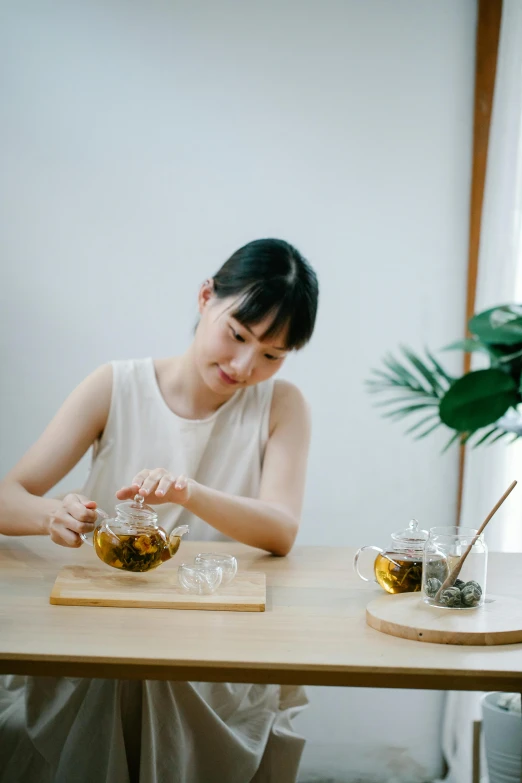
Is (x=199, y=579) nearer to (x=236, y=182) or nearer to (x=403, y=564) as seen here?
(x=403, y=564)

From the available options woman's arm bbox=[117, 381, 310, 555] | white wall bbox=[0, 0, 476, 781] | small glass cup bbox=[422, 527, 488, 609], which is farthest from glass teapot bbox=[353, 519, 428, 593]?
white wall bbox=[0, 0, 476, 781]

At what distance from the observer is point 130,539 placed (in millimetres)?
1338

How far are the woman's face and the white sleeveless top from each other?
4.9 inches

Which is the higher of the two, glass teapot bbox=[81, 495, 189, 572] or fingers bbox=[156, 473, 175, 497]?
fingers bbox=[156, 473, 175, 497]

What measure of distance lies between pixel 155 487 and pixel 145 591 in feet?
0.66

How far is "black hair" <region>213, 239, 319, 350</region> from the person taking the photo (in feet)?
Result: 5.87

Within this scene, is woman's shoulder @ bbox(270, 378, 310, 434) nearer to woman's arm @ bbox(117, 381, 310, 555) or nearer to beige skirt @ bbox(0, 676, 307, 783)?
woman's arm @ bbox(117, 381, 310, 555)

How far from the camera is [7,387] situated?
9.35 ft

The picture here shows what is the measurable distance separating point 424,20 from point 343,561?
205 cm

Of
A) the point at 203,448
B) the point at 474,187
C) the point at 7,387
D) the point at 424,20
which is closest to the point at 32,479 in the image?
the point at 203,448

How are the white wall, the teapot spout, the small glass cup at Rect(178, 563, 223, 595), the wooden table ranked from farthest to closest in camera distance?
the white wall
the teapot spout
the small glass cup at Rect(178, 563, 223, 595)
the wooden table

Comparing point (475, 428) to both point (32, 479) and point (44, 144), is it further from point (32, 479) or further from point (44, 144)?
point (44, 144)

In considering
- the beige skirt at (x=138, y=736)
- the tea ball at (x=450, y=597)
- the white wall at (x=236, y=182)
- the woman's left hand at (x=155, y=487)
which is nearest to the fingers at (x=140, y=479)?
the woman's left hand at (x=155, y=487)

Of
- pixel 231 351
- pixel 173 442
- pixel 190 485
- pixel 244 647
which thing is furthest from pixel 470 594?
pixel 173 442
